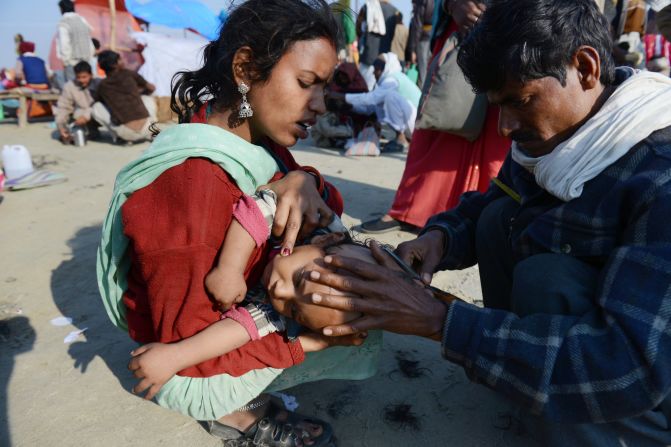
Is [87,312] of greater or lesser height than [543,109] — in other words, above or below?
below

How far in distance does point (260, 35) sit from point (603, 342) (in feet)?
5.09

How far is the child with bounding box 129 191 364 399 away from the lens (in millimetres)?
1479

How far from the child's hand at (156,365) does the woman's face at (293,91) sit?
A: 0.94 metres

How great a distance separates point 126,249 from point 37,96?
10.6m

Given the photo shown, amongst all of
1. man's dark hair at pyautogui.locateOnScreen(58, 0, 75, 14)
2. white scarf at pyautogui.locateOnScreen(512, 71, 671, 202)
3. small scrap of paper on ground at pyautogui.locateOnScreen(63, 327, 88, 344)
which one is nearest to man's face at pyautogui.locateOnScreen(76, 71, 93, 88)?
man's dark hair at pyautogui.locateOnScreen(58, 0, 75, 14)

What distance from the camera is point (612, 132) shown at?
55.4 inches

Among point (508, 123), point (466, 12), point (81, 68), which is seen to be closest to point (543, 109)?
point (508, 123)

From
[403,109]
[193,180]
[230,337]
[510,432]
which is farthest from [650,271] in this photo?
[403,109]

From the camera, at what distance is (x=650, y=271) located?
3.99 ft

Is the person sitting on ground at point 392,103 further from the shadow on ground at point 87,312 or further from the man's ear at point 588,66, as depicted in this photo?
the man's ear at point 588,66

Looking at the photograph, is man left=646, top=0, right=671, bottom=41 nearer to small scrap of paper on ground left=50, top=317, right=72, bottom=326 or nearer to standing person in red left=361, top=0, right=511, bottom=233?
standing person in red left=361, top=0, right=511, bottom=233

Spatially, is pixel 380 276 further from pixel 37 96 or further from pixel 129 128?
pixel 37 96

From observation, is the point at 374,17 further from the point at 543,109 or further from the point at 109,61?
the point at 543,109

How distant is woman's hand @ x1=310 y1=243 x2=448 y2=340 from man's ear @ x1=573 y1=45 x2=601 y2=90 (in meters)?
0.84
